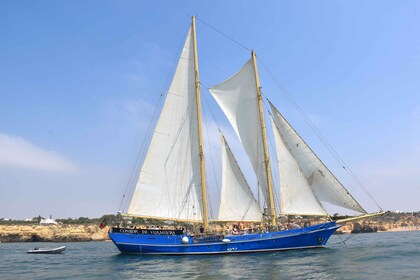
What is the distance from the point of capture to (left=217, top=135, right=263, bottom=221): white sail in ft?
137

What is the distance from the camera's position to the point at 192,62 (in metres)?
44.8

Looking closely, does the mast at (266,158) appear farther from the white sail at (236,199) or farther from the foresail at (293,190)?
the white sail at (236,199)

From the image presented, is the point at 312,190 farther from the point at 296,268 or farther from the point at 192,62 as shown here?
the point at 192,62

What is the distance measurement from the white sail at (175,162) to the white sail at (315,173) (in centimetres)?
1033

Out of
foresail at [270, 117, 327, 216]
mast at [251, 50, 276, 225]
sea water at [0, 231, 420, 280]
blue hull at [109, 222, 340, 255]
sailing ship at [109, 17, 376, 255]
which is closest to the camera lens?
sea water at [0, 231, 420, 280]

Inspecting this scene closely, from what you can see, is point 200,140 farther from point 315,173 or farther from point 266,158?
point 315,173

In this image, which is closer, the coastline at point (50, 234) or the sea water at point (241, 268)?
the sea water at point (241, 268)

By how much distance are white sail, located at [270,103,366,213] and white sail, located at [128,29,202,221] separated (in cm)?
1033

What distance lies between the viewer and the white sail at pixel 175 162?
40.3 meters

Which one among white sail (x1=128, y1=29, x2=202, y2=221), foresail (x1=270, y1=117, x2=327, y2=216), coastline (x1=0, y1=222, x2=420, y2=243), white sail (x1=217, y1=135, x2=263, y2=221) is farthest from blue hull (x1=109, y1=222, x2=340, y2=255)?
coastline (x1=0, y1=222, x2=420, y2=243)

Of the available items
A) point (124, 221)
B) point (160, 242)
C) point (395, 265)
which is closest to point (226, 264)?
point (160, 242)

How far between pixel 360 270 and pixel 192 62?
95.2ft

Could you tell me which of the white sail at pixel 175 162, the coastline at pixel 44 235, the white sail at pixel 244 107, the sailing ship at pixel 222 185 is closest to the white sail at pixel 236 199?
the sailing ship at pixel 222 185

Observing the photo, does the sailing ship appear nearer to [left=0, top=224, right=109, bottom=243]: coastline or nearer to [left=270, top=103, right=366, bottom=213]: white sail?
[left=270, top=103, right=366, bottom=213]: white sail
